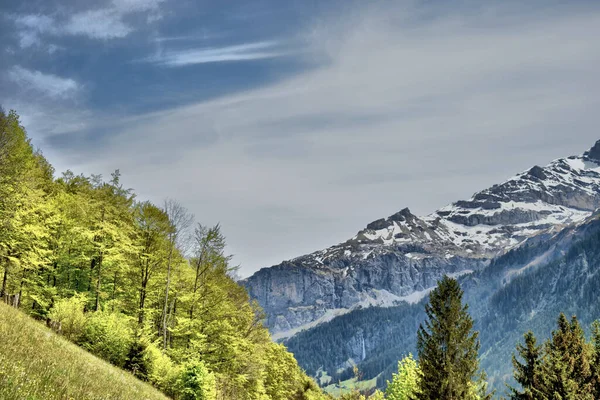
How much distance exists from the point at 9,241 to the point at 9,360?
25511mm

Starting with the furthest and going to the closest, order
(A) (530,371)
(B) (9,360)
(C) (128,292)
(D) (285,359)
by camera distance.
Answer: (D) (285,359) < (C) (128,292) < (A) (530,371) < (B) (9,360)

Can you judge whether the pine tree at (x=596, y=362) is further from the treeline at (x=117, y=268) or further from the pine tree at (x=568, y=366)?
the treeline at (x=117, y=268)

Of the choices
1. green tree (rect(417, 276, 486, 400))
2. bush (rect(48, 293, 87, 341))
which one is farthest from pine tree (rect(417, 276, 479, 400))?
bush (rect(48, 293, 87, 341))

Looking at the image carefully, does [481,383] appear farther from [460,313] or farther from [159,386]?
[159,386]

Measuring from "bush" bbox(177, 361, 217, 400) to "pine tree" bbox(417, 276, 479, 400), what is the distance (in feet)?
46.0

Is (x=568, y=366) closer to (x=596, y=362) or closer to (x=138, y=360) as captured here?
(x=596, y=362)

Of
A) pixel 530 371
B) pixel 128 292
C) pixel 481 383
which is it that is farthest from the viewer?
pixel 128 292

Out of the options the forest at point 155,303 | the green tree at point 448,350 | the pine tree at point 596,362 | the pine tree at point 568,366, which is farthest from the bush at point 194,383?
the pine tree at point 596,362

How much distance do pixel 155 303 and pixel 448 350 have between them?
2480 cm

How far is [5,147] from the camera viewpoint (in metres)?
32.8

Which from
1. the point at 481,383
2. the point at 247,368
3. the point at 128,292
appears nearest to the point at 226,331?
the point at 247,368

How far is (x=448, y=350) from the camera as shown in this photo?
104 feet

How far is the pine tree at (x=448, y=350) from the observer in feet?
102

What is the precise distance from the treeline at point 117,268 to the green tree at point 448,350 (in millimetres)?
14285
